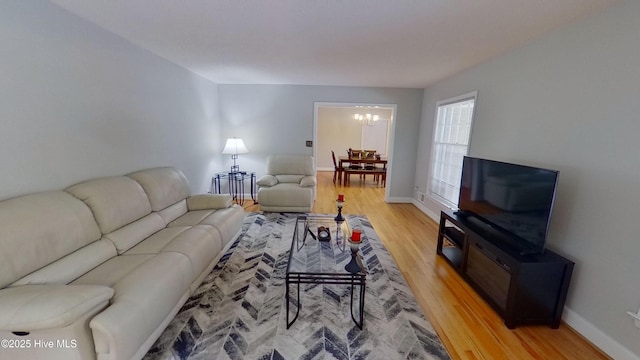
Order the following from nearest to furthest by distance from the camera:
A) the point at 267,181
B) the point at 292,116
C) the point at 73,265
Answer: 1. the point at 73,265
2. the point at 267,181
3. the point at 292,116

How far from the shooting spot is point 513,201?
215cm

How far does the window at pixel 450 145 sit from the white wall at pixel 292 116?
72cm

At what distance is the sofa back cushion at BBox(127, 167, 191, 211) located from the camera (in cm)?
255

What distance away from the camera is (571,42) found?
197 centimetres

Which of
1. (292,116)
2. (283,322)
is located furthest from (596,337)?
(292,116)

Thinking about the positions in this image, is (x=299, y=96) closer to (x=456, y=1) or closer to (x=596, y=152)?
(x=456, y=1)

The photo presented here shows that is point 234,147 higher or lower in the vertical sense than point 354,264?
higher

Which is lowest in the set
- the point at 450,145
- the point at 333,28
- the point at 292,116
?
the point at 450,145

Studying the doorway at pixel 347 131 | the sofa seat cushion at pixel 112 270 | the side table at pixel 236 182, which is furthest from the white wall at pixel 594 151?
the doorway at pixel 347 131

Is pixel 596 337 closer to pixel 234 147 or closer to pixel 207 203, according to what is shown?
pixel 207 203

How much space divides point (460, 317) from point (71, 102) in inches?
137

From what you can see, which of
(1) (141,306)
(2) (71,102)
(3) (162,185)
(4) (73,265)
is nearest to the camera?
(1) (141,306)

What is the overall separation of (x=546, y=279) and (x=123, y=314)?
274 cm

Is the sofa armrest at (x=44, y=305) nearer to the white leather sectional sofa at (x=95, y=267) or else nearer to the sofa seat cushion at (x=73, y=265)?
the white leather sectional sofa at (x=95, y=267)
